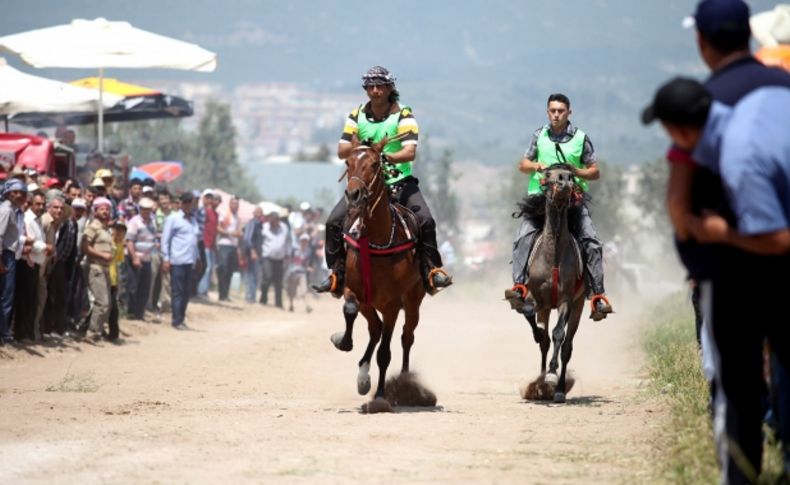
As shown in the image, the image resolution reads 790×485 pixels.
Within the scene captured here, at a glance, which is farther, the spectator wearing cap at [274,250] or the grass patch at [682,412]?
the spectator wearing cap at [274,250]

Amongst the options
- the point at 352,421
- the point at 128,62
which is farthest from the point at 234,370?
the point at 128,62

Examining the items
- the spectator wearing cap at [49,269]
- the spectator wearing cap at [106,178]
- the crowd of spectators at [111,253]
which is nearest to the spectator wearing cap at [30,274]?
the crowd of spectators at [111,253]

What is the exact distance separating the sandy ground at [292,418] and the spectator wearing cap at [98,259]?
2.38 feet

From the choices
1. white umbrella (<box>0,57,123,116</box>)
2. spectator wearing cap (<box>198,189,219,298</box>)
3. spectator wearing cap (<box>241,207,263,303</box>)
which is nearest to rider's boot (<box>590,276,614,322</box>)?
white umbrella (<box>0,57,123,116</box>)

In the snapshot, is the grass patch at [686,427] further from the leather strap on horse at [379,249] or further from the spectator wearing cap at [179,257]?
the spectator wearing cap at [179,257]

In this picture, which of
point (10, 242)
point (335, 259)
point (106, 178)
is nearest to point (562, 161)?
point (335, 259)

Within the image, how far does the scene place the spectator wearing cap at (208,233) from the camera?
33.9 meters

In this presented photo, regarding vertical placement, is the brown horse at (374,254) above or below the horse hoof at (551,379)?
above

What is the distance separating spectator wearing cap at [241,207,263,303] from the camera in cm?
3644

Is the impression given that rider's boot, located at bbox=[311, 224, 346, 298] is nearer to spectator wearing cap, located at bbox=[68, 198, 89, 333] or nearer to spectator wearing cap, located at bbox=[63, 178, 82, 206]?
spectator wearing cap, located at bbox=[68, 198, 89, 333]

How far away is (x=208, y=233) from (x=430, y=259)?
1946cm

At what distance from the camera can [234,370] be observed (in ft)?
65.5

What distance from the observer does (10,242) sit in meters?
19.9

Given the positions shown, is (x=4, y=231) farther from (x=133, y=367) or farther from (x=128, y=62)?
(x=128, y=62)
